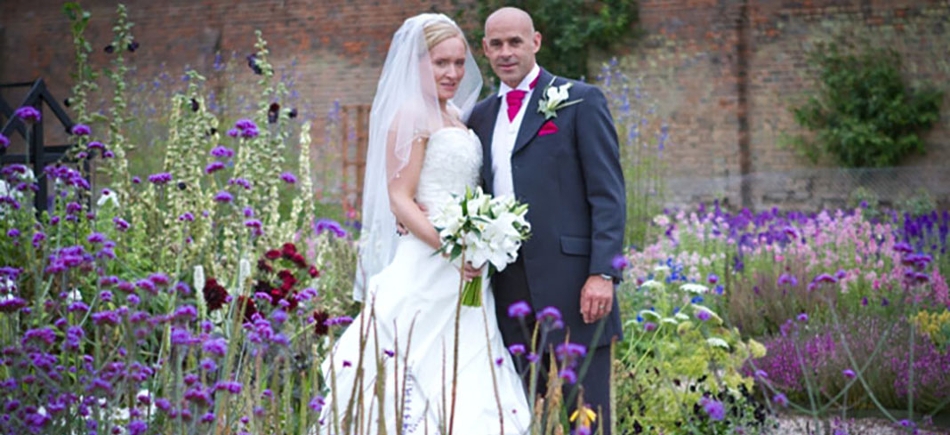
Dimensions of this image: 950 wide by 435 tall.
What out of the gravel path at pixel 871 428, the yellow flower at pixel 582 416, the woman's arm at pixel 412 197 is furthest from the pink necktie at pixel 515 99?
the gravel path at pixel 871 428

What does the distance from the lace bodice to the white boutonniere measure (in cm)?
26

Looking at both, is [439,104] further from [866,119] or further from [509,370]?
[866,119]

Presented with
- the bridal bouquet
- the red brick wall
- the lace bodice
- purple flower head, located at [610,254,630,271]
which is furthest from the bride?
the red brick wall

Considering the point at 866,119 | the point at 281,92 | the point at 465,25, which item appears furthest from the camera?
the point at 465,25

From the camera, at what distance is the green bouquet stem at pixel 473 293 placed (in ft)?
11.5

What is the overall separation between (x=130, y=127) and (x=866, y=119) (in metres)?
8.05

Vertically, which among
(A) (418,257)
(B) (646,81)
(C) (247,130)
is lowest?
(A) (418,257)

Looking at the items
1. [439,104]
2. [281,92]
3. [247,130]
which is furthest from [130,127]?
[439,104]

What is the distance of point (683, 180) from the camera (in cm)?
1433

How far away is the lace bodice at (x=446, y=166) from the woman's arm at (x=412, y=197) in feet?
0.09

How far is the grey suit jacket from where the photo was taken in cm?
351

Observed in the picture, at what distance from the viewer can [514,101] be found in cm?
363

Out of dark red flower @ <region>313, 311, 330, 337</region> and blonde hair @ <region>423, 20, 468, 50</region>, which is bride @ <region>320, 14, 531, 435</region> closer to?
blonde hair @ <region>423, 20, 468, 50</region>

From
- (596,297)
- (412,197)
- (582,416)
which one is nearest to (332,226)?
(412,197)
